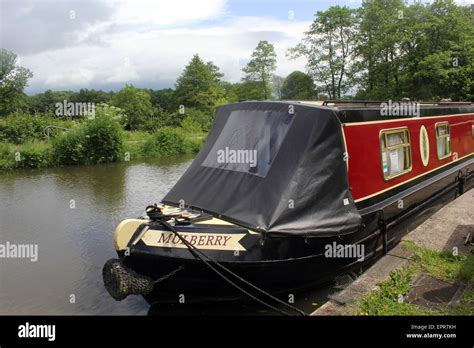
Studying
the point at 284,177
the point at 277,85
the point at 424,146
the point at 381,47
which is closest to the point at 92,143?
the point at 424,146

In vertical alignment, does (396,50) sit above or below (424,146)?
above

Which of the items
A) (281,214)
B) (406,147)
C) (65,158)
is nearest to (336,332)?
(281,214)

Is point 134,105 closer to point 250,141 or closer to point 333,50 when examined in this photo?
point 333,50

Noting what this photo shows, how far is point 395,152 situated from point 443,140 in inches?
138

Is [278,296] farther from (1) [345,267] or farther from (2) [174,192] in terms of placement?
(2) [174,192]

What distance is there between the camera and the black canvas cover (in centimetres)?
584

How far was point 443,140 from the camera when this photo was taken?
10898 mm

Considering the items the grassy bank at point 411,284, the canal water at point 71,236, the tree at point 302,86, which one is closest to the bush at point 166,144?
the canal water at point 71,236

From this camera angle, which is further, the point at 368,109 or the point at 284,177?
the point at 368,109

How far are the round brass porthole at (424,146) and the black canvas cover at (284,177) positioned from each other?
3691 millimetres

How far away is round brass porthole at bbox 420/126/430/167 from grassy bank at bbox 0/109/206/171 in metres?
17.4

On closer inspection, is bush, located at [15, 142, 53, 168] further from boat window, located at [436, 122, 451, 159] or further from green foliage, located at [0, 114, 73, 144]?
boat window, located at [436, 122, 451, 159]

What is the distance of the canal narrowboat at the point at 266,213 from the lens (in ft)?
18.7

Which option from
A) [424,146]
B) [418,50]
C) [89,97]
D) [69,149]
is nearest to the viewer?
[424,146]
